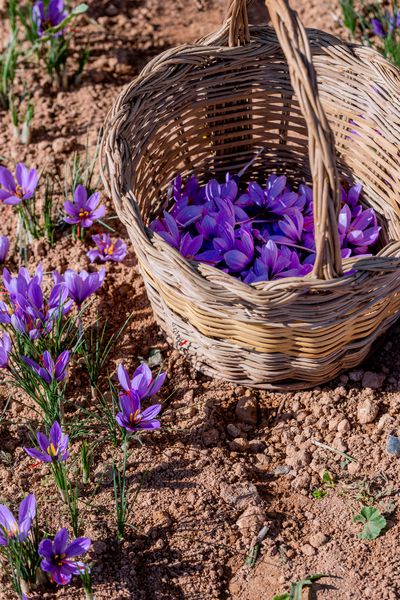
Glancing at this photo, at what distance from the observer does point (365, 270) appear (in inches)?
67.7

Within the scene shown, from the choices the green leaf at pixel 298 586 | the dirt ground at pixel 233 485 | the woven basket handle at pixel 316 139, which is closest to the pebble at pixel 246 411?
the dirt ground at pixel 233 485

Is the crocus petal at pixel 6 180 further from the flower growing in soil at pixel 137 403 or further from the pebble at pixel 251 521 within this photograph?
the pebble at pixel 251 521

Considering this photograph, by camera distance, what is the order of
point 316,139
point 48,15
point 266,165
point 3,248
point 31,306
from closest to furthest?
point 316,139 < point 31,306 < point 3,248 < point 266,165 < point 48,15

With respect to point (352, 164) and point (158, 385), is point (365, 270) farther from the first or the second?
point (352, 164)

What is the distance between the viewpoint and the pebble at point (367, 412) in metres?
2.08

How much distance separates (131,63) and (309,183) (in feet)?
3.43

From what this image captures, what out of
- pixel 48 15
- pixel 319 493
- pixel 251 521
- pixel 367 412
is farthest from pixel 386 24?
pixel 251 521

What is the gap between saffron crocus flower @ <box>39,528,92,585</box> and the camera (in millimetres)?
1714

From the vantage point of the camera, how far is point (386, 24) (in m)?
2.91

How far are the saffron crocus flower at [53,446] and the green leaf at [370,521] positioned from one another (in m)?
0.71

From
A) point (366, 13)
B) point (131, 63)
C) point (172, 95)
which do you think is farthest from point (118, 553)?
point (366, 13)

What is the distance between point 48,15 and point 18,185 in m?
0.80

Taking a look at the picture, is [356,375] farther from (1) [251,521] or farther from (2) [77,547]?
(2) [77,547]

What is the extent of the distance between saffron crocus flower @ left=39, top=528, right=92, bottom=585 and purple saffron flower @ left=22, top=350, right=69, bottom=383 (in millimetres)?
375
